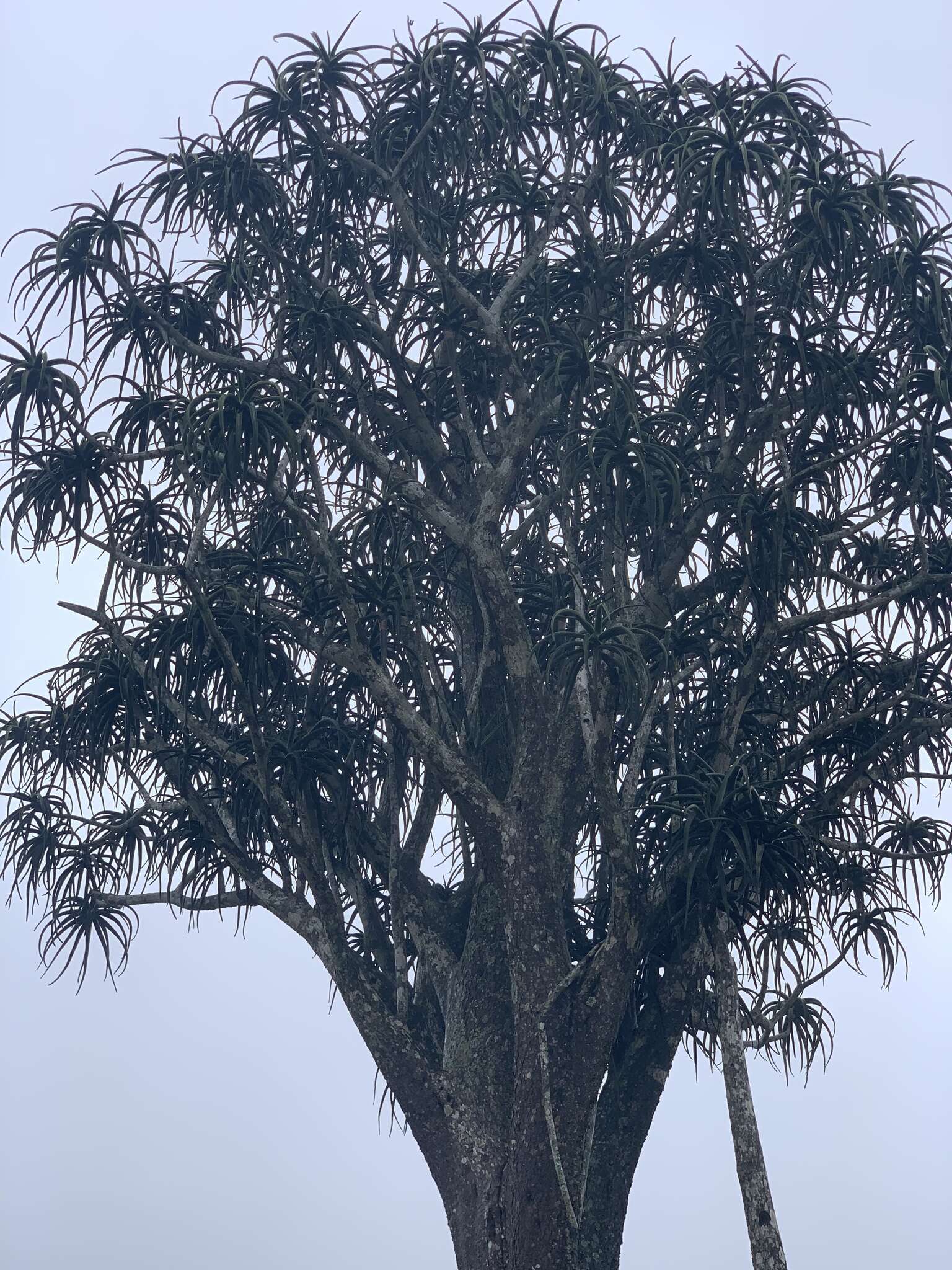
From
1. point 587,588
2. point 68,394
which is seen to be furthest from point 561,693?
point 68,394


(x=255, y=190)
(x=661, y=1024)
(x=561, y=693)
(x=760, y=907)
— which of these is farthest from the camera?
(x=255, y=190)

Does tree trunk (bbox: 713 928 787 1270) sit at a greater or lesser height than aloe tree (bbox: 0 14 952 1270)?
lesser

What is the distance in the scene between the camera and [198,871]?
44.3ft

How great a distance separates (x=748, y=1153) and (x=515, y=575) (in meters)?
4.98

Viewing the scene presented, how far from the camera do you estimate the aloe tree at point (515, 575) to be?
39.0 feet

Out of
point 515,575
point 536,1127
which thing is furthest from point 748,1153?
point 515,575

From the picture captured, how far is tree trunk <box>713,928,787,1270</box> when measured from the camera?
36.7 feet

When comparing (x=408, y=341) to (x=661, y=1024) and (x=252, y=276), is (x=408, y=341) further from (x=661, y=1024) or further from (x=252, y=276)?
(x=661, y=1024)

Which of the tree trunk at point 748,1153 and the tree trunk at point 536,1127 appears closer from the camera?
the tree trunk at point 748,1153

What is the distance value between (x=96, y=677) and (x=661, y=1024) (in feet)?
15.3

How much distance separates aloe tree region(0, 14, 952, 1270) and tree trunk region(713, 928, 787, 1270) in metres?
0.07

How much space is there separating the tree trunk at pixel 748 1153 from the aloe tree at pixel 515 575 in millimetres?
72

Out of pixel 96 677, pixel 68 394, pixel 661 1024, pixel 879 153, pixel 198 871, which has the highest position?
pixel 879 153

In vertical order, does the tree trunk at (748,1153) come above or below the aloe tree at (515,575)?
below
